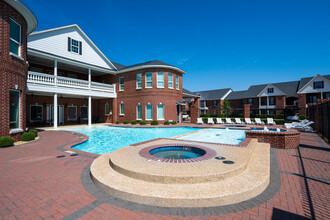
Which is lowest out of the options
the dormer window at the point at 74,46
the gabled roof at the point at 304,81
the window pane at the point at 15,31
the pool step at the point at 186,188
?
the pool step at the point at 186,188

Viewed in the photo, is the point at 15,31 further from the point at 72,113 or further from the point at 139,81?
the point at 72,113

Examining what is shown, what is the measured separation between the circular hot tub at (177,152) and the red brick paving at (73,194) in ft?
9.54

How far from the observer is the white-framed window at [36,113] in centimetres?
1947

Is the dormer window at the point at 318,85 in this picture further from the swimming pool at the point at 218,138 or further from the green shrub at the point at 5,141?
the green shrub at the point at 5,141

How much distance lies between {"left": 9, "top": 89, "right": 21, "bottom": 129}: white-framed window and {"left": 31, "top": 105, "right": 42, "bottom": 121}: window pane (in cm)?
1133

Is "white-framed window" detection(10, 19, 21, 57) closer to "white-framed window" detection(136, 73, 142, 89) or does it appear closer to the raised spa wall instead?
"white-framed window" detection(136, 73, 142, 89)

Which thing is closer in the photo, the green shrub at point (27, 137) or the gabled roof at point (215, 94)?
the green shrub at point (27, 137)

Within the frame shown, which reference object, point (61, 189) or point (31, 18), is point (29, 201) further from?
point (31, 18)

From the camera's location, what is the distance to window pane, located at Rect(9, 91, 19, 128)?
384 inches

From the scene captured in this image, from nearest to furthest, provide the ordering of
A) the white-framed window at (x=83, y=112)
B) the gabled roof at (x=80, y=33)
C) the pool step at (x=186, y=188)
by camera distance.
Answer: the pool step at (x=186, y=188), the gabled roof at (x=80, y=33), the white-framed window at (x=83, y=112)

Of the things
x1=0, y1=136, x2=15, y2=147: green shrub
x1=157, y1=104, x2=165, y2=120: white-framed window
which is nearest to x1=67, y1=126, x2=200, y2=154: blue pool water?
x1=0, y1=136, x2=15, y2=147: green shrub

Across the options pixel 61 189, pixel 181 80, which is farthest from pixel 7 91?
pixel 181 80

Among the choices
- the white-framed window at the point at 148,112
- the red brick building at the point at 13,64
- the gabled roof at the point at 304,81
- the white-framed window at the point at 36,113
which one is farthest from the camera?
the gabled roof at the point at 304,81

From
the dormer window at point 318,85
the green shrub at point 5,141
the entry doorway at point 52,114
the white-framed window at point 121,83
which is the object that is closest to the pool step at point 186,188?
the green shrub at point 5,141
